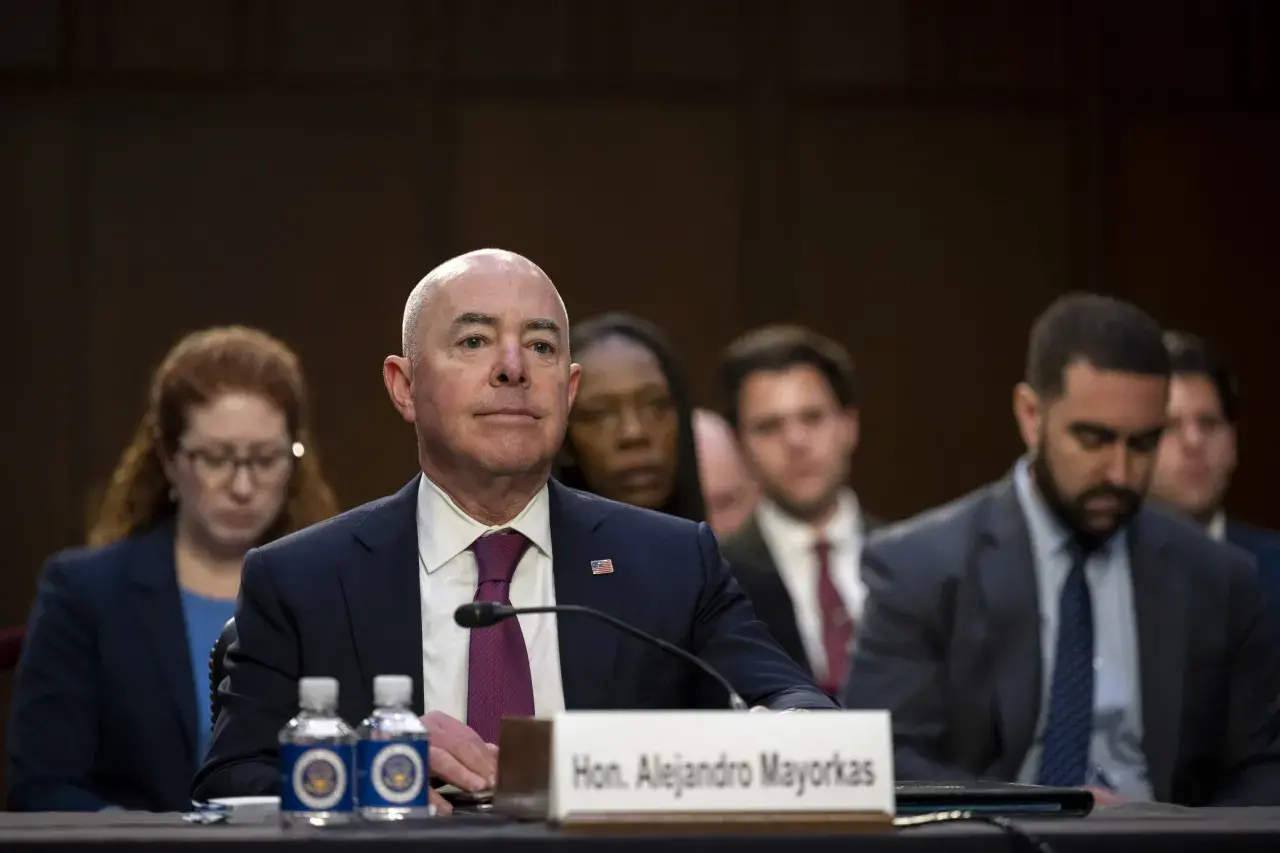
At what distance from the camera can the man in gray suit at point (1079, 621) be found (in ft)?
12.7

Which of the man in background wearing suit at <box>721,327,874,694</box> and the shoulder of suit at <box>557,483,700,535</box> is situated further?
the man in background wearing suit at <box>721,327,874,694</box>

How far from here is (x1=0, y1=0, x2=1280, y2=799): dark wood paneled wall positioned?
673 centimetres

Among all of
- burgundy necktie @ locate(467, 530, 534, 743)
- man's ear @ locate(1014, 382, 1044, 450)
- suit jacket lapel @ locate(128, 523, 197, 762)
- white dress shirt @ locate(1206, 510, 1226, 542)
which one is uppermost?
man's ear @ locate(1014, 382, 1044, 450)

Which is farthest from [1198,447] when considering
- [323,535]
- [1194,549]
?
[323,535]

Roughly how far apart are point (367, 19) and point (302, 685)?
197 inches

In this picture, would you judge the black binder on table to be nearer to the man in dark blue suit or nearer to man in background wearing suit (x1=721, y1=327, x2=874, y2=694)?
the man in dark blue suit

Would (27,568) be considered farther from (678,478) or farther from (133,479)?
(678,478)

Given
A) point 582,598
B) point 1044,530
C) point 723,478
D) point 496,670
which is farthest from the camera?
point 723,478

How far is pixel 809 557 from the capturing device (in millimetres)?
5617

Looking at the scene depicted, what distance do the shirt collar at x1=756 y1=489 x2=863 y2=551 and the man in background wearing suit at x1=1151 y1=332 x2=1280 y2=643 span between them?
870mm

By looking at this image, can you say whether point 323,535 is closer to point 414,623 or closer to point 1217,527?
point 414,623

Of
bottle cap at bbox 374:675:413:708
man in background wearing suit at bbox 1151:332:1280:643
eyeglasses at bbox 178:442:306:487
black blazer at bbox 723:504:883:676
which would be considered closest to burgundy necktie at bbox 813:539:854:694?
black blazer at bbox 723:504:883:676

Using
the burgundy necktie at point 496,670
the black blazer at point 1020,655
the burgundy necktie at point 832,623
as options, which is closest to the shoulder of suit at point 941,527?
the black blazer at point 1020,655

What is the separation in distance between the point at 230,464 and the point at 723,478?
2.27 m
